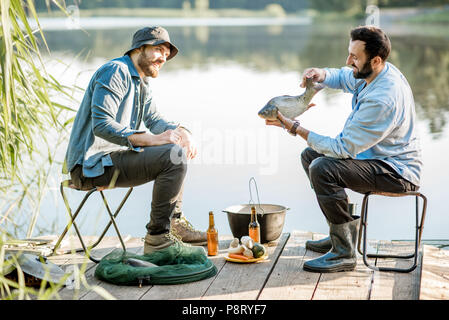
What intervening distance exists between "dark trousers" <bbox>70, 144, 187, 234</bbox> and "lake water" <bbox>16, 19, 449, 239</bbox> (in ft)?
1.04

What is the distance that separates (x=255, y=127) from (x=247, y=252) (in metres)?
5.89

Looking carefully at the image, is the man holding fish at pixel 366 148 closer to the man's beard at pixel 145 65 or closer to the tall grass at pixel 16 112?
the man's beard at pixel 145 65

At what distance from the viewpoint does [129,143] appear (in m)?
3.46

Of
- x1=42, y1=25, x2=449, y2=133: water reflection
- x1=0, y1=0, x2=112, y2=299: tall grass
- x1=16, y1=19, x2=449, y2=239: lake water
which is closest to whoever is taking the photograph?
x1=0, y1=0, x2=112, y2=299: tall grass

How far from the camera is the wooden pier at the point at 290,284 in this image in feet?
10.3

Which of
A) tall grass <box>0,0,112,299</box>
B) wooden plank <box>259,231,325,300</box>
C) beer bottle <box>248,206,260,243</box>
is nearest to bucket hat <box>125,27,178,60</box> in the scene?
tall grass <box>0,0,112,299</box>

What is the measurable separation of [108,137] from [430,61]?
13711 mm

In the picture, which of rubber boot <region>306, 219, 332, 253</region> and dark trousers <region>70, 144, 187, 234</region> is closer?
dark trousers <region>70, 144, 187, 234</region>

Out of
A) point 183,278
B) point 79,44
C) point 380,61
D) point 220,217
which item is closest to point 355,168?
point 380,61

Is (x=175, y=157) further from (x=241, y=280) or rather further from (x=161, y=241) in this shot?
(x=241, y=280)

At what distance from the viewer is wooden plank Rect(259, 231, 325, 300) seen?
3160mm

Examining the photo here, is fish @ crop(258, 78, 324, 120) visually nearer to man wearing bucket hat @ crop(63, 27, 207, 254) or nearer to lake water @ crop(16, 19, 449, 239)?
man wearing bucket hat @ crop(63, 27, 207, 254)

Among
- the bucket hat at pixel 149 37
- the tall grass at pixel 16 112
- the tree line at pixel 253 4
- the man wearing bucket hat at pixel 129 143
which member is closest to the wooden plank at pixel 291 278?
the man wearing bucket hat at pixel 129 143

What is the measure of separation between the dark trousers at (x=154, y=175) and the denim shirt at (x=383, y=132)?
2.34 feet
